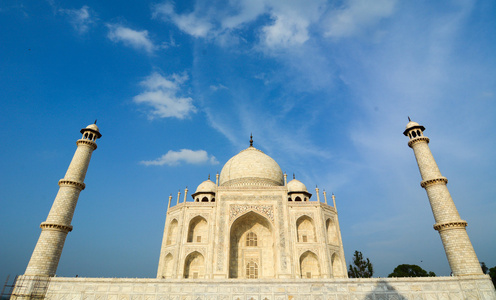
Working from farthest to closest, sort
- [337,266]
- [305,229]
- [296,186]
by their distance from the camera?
[296,186]
[305,229]
[337,266]

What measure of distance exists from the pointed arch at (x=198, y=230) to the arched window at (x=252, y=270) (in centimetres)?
377

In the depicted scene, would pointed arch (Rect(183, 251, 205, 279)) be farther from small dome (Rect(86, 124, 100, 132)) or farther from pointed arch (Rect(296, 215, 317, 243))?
small dome (Rect(86, 124, 100, 132))

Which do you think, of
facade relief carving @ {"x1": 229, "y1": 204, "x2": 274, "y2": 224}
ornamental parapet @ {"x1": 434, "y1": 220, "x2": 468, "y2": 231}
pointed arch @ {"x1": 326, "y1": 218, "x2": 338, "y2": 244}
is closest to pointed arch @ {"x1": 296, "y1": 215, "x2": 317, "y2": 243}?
pointed arch @ {"x1": 326, "y1": 218, "x2": 338, "y2": 244}

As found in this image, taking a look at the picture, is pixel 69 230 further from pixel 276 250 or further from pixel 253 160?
pixel 253 160

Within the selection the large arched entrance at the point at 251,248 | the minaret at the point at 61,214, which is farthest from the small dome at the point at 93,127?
the large arched entrance at the point at 251,248

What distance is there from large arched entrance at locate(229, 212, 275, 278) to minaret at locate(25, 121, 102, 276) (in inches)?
424

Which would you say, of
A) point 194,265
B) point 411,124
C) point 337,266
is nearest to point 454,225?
point 411,124

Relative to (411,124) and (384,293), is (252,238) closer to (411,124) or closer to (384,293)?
(384,293)

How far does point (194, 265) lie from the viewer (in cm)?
2130

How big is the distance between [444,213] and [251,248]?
42.0ft

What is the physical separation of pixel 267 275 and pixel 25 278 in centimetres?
1435

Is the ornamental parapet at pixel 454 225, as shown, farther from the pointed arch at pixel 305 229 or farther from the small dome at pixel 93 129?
the small dome at pixel 93 129

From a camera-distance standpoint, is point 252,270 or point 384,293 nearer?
point 384,293

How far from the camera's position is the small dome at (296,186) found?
26.4 m
